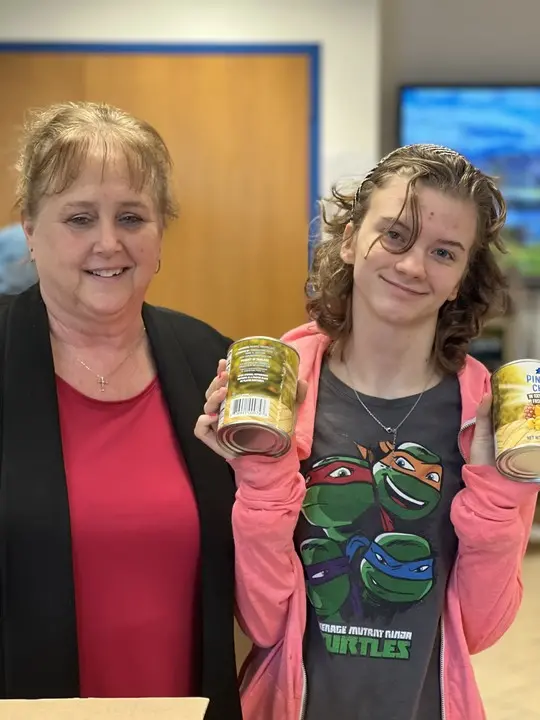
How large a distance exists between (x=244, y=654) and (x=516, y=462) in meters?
0.60

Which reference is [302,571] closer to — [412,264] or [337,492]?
[337,492]

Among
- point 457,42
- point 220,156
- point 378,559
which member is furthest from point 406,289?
point 457,42

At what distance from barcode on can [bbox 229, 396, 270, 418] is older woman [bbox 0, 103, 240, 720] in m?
0.26

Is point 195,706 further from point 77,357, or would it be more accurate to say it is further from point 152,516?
point 77,357

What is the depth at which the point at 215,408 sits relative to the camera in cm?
94

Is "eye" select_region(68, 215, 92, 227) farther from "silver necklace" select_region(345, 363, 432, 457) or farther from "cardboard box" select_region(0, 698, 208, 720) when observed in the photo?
"cardboard box" select_region(0, 698, 208, 720)

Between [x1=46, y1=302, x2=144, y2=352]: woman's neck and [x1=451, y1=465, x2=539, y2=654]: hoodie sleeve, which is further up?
[x1=46, y1=302, x2=144, y2=352]: woman's neck

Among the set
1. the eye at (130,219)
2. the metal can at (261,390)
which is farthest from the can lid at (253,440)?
the eye at (130,219)

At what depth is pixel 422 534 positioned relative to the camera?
103 centimetres

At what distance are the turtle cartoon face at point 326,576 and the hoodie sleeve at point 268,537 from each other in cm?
2

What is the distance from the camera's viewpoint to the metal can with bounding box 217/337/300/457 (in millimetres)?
863

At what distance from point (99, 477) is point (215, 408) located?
23 centimetres

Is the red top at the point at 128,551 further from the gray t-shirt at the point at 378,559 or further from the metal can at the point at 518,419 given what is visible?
the metal can at the point at 518,419

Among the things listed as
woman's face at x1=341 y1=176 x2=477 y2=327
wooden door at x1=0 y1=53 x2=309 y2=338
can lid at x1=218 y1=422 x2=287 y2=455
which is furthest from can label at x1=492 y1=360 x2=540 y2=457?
wooden door at x1=0 y1=53 x2=309 y2=338
